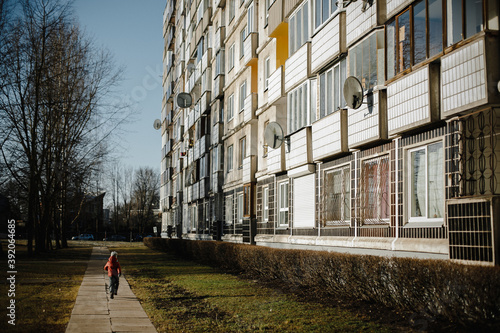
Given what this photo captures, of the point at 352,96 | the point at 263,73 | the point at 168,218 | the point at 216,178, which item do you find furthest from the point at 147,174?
the point at 352,96


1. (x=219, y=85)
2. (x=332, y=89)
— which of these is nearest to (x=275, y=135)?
(x=332, y=89)

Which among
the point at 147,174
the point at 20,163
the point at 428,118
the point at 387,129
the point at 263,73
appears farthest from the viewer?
the point at 147,174

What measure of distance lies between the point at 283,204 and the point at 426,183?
32.8ft

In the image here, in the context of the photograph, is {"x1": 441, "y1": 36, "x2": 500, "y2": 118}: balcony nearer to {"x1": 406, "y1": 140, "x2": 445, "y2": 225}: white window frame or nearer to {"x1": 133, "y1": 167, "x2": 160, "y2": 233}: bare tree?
{"x1": 406, "y1": 140, "x2": 445, "y2": 225}: white window frame

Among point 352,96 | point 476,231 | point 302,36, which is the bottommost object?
point 476,231

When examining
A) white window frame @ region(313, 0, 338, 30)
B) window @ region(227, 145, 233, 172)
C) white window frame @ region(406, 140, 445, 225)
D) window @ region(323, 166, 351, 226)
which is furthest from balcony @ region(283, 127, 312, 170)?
window @ region(227, 145, 233, 172)

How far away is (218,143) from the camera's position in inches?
1243

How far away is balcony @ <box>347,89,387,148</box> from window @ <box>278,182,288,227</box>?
21.5 ft

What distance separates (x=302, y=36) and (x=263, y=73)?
5.61m

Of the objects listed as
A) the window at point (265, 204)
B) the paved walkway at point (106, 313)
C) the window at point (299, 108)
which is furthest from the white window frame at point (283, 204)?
the paved walkway at point (106, 313)

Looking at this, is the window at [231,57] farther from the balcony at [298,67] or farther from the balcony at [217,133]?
the balcony at [298,67]

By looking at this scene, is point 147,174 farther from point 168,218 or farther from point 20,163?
point 20,163

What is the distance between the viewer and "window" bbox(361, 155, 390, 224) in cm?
1304

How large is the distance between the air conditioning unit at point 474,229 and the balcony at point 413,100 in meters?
2.04
